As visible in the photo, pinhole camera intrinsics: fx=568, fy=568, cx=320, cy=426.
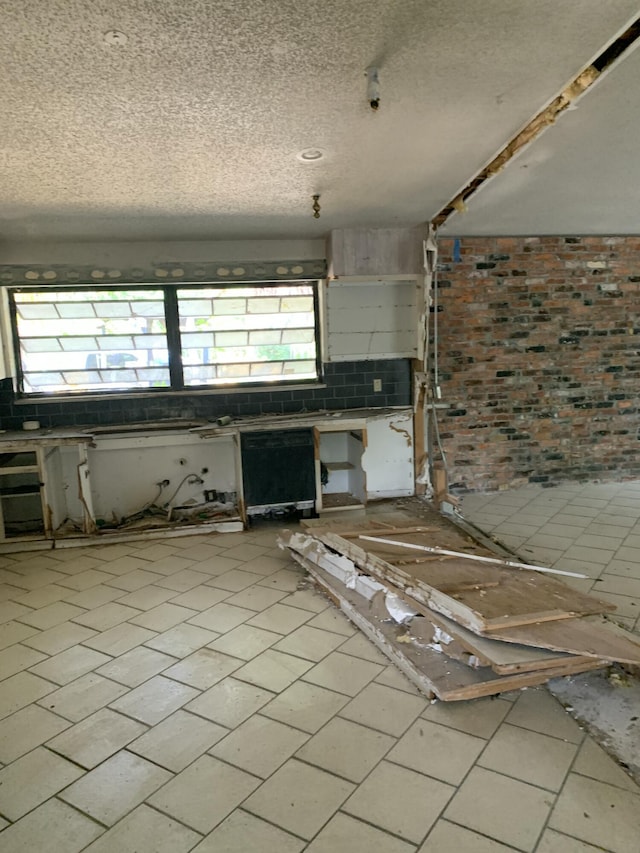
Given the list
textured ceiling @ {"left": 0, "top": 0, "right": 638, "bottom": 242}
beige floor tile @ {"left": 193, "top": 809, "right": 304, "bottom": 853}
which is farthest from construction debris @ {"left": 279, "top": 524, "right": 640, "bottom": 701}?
textured ceiling @ {"left": 0, "top": 0, "right": 638, "bottom": 242}

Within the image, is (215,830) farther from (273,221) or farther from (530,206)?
(530,206)

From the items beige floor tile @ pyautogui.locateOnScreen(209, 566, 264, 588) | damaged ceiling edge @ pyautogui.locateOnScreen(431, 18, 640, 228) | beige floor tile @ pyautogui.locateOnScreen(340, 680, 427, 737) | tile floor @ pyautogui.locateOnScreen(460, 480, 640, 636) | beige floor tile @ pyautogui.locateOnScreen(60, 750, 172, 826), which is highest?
damaged ceiling edge @ pyautogui.locateOnScreen(431, 18, 640, 228)

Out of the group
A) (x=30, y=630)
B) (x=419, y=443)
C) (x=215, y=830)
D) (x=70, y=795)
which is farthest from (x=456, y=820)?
(x=419, y=443)

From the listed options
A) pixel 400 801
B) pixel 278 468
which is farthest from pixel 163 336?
pixel 400 801

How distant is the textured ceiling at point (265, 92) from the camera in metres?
1.83

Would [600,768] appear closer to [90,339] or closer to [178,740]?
[178,740]

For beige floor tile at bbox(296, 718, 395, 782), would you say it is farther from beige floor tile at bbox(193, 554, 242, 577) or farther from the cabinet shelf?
the cabinet shelf

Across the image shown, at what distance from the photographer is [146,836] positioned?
1.79m

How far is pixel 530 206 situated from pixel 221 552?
3.66 m

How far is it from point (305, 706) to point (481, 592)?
101 centimetres

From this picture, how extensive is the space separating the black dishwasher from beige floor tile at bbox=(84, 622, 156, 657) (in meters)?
1.79

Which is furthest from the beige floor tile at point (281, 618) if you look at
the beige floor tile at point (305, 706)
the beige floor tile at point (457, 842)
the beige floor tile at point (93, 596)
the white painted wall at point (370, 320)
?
the white painted wall at point (370, 320)

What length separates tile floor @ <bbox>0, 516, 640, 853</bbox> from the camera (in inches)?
70.4

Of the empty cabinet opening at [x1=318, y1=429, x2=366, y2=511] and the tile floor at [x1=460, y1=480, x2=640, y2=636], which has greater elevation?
the empty cabinet opening at [x1=318, y1=429, x2=366, y2=511]
